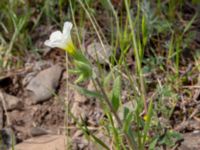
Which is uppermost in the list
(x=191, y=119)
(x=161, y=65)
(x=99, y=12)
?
(x=99, y=12)

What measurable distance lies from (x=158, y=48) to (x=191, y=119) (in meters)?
0.43

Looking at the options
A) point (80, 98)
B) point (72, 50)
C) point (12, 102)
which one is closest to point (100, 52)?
point (80, 98)

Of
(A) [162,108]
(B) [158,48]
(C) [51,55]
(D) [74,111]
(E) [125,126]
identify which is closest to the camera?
(E) [125,126]

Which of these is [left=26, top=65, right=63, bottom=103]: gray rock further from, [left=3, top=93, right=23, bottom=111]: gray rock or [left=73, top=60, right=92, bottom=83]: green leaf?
[left=73, top=60, right=92, bottom=83]: green leaf

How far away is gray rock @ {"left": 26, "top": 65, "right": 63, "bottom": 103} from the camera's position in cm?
232

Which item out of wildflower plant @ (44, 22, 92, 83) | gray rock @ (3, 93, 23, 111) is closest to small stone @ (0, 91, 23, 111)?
gray rock @ (3, 93, 23, 111)

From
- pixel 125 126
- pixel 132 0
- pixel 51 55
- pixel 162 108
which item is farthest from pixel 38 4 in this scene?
pixel 125 126

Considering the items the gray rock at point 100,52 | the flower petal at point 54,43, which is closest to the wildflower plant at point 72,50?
the flower petal at point 54,43

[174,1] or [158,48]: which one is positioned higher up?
[174,1]

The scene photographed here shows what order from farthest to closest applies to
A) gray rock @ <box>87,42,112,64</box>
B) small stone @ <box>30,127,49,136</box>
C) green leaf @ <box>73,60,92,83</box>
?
gray rock @ <box>87,42,112,64</box>, small stone @ <box>30,127,49,136</box>, green leaf @ <box>73,60,92,83</box>

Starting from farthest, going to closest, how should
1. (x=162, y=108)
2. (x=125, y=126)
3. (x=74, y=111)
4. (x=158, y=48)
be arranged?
(x=158, y=48) → (x=74, y=111) → (x=162, y=108) → (x=125, y=126)

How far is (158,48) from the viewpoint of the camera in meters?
2.35

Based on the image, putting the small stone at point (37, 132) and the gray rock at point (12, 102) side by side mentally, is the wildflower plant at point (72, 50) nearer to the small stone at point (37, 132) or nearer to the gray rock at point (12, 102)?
the small stone at point (37, 132)

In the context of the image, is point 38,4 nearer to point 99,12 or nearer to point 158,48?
point 99,12
